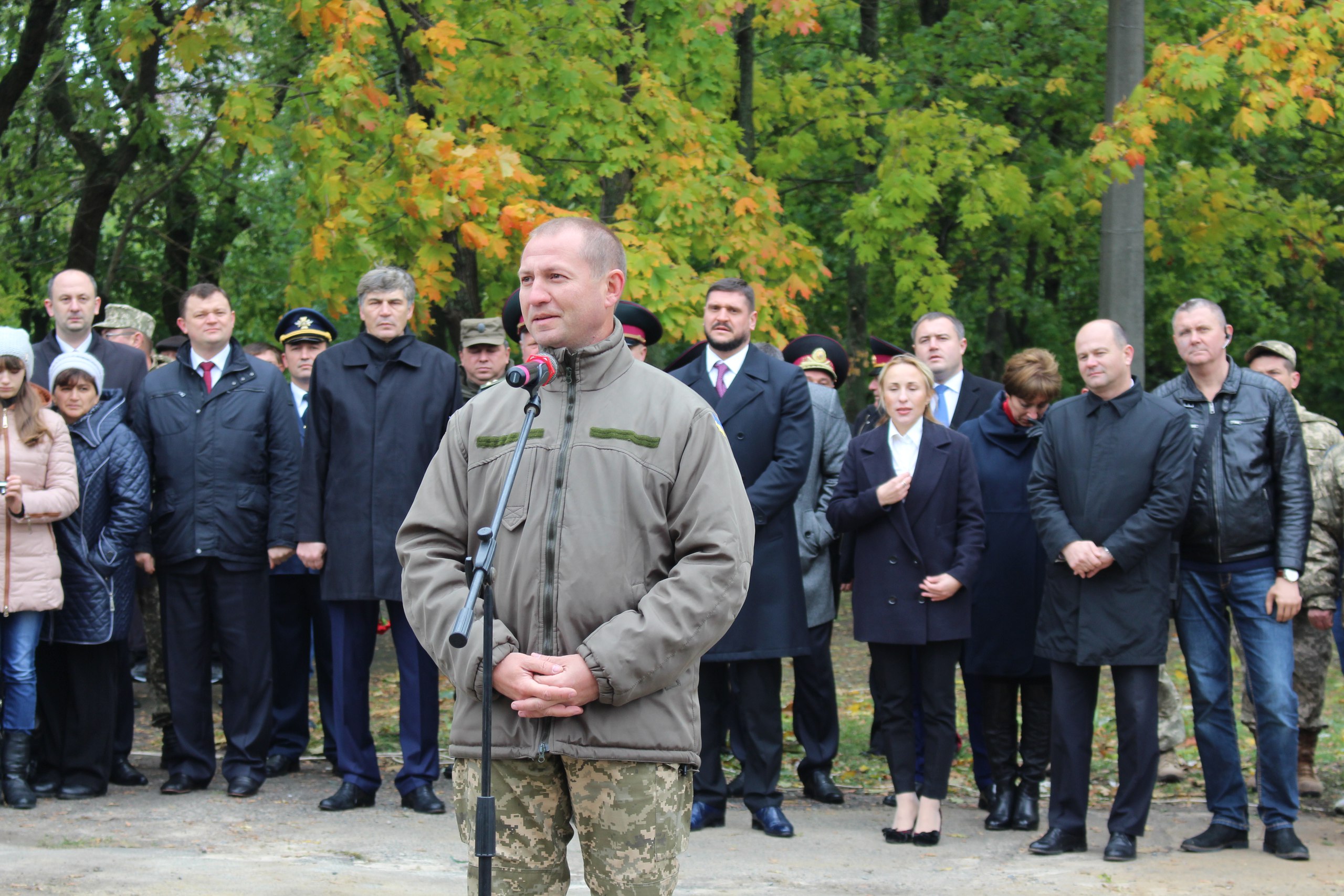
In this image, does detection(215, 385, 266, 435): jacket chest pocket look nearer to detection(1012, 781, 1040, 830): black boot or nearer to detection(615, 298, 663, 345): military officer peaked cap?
detection(615, 298, 663, 345): military officer peaked cap

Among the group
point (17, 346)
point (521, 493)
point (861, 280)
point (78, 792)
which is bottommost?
point (78, 792)

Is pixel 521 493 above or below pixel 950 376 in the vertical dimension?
below

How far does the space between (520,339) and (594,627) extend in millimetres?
3707

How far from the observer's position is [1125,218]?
31.8 feet

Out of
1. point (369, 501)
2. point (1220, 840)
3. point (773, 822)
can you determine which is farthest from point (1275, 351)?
point (369, 501)

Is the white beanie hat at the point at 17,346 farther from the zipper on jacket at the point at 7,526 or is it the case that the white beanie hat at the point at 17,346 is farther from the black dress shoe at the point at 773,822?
the black dress shoe at the point at 773,822

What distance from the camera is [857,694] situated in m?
10.6

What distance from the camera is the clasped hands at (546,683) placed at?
10.6 feet

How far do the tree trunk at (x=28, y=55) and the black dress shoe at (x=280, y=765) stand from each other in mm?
7063

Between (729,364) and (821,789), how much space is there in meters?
2.16

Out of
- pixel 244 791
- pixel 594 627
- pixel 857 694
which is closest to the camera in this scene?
pixel 594 627

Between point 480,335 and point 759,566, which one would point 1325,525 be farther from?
point 480,335

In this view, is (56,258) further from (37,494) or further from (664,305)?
(37,494)

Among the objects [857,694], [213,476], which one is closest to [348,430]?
[213,476]
